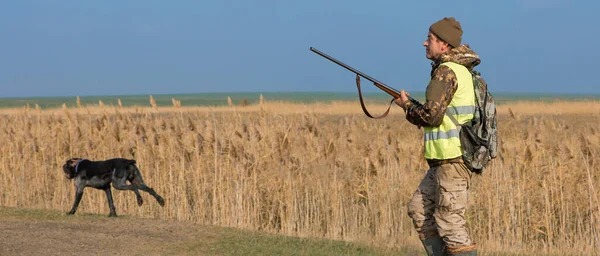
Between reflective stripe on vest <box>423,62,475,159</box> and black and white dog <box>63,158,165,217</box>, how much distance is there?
6659 millimetres

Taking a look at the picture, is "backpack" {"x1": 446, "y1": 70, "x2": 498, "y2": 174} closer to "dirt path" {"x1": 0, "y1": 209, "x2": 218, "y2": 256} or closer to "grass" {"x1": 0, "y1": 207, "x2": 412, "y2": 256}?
"grass" {"x1": 0, "y1": 207, "x2": 412, "y2": 256}

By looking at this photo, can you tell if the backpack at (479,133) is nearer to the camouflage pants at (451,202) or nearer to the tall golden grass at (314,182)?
the camouflage pants at (451,202)

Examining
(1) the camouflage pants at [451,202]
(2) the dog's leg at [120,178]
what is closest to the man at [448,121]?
(1) the camouflage pants at [451,202]

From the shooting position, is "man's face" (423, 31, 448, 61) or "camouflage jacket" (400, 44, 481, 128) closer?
"camouflage jacket" (400, 44, 481, 128)

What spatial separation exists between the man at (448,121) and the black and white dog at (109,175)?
654 centimetres

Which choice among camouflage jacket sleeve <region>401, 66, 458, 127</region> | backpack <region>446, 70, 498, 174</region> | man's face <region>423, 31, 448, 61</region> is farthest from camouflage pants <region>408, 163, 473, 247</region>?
man's face <region>423, 31, 448, 61</region>

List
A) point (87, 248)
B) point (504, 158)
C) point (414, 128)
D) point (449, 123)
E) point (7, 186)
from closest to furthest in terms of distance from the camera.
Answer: point (449, 123)
point (87, 248)
point (504, 158)
point (7, 186)
point (414, 128)

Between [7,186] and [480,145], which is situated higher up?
[480,145]

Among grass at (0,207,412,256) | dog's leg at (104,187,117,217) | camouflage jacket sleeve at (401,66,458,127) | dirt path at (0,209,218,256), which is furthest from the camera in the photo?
dog's leg at (104,187,117,217)

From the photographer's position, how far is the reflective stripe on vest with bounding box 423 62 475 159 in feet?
21.3

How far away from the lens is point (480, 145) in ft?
21.5

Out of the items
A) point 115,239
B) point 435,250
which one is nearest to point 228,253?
Answer: point 115,239

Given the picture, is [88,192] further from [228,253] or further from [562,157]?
[562,157]

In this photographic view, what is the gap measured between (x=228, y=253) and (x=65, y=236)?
208 centimetres
